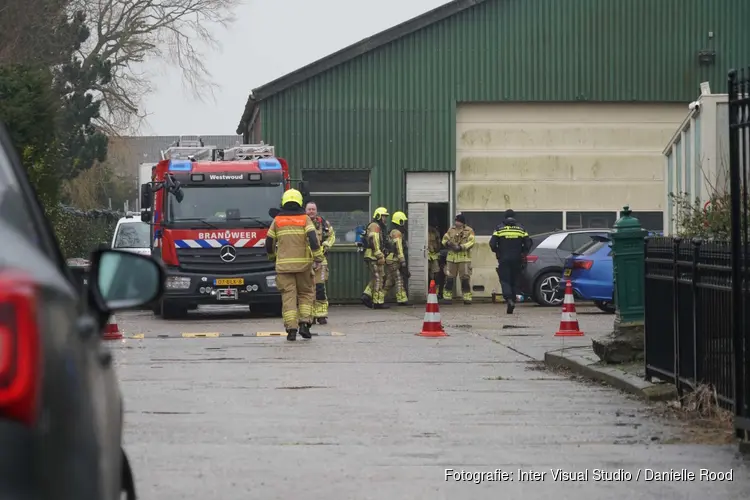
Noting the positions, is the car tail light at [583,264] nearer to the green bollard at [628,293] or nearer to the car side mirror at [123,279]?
the green bollard at [628,293]

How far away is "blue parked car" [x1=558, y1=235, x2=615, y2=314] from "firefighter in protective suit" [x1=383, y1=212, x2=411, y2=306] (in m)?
4.54

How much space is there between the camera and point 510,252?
80.9 ft

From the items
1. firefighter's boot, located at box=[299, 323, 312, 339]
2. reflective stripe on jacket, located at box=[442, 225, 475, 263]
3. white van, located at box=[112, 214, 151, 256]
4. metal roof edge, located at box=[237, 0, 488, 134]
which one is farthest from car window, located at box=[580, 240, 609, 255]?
white van, located at box=[112, 214, 151, 256]

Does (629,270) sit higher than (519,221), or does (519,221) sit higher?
(519,221)

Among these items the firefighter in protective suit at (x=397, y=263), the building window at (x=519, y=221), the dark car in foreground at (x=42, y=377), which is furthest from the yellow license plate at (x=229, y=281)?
the dark car in foreground at (x=42, y=377)

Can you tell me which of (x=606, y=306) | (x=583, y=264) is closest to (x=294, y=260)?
(x=583, y=264)

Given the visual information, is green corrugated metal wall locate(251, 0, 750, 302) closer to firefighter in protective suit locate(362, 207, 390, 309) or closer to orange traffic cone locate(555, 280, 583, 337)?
firefighter in protective suit locate(362, 207, 390, 309)

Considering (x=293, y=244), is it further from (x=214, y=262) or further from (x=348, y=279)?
(x=348, y=279)

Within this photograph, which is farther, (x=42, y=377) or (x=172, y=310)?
(x=172, y=310)

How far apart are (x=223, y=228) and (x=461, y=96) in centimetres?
840

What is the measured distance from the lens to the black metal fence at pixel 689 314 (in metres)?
9.00

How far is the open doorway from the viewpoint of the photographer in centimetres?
3008

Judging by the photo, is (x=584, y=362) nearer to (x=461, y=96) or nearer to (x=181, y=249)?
(x=181, y=249)

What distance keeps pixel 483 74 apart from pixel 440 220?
3292 mm
